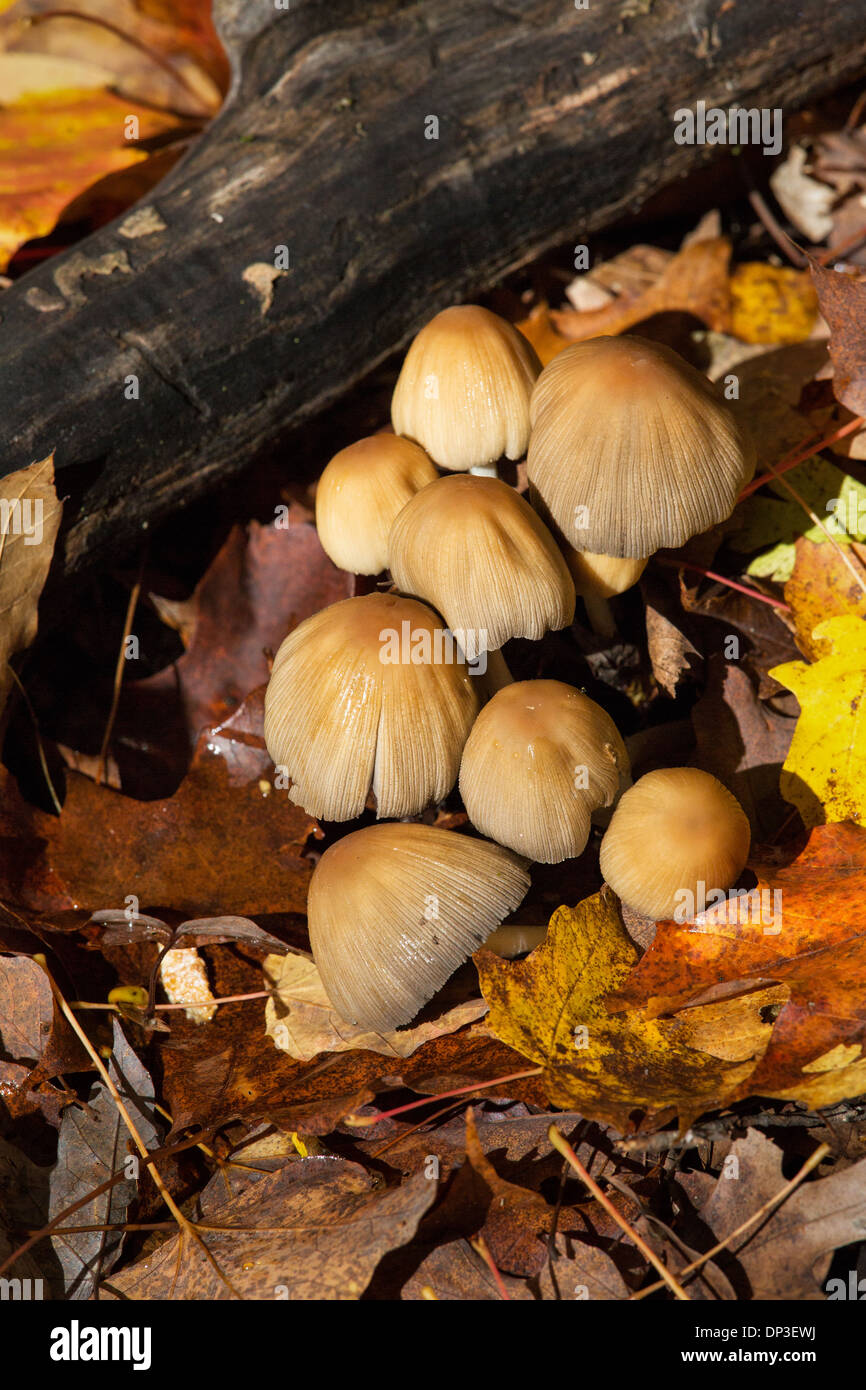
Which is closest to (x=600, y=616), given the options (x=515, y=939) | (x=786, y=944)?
(x=515, y=939)

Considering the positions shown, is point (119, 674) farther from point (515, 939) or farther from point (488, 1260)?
point (488, 1260)

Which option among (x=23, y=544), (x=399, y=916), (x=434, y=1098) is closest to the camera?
(x=399, y=916)

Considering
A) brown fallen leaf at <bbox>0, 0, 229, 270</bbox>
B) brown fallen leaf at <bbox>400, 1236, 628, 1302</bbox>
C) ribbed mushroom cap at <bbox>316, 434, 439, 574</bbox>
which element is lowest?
brown fallen leaf at <bbox>400, 1236, 628, 1302</bbox>

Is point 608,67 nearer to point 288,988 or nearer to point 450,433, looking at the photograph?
point 450,433

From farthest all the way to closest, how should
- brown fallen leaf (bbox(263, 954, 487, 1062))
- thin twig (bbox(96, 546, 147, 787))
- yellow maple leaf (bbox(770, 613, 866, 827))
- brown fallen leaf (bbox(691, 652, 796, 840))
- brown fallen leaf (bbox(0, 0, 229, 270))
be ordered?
brown fallen leaf (bbox(0, 0, 229, 270)) < thin twig (bbox(96, 546, 147, 787)) < brown fallen leaf (bbox(691, 652, 796, 840)) < yellow maple leaf (bbox(770, 613, 866, 827)) < brown fallen leaf (bbox(263, 954, 487, 1062))

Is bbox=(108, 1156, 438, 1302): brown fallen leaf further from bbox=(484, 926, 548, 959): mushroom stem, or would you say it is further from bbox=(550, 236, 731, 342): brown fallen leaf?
bbox=(550, 236, 731, 342): brown fallen leaf

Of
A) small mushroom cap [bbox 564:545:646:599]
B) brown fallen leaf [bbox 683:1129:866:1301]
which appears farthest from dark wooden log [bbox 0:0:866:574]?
brown fallen leaf [bbox 683:1129:866:1301]
